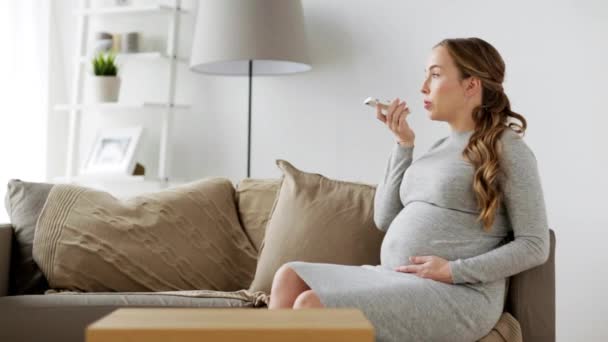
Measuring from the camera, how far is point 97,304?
2264 millimetres

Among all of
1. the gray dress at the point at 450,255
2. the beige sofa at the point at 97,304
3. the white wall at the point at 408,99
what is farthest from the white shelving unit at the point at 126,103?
the gray dress at the point at 450,255

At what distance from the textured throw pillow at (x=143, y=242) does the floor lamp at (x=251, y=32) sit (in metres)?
0.70

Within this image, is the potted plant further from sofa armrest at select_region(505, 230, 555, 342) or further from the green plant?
sofa armrest at select_region(505, 230, 555, 342)

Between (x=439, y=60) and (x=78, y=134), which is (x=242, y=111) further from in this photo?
(x=439, y=60)

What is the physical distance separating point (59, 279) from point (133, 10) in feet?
5.57

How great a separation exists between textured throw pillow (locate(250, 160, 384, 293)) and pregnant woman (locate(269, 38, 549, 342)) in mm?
168

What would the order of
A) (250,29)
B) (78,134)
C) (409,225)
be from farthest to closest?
1. (78,134)
2. (250,29)
3. (409,225)

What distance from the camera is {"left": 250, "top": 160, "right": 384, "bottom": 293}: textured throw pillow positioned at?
96.3 inches

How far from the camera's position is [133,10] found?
3775 mm

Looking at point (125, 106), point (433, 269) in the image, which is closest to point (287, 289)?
point (433, 269)

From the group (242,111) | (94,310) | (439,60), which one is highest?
(439,60)

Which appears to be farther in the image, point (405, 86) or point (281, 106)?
point (281, 106)

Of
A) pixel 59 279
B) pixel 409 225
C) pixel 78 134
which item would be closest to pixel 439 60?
pixel 409 225

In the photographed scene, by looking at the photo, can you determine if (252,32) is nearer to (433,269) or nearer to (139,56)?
(139,56)
